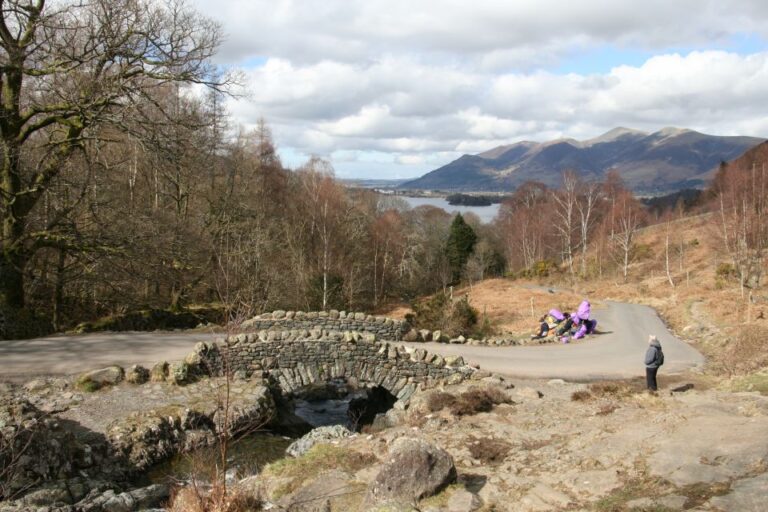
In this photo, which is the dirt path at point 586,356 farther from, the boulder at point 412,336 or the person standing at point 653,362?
the person standing at point 653,362

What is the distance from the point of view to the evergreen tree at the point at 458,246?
52.2m

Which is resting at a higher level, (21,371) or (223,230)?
(223,230)

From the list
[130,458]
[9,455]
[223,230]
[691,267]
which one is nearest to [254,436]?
[130,458]

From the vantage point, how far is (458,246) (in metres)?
52.7

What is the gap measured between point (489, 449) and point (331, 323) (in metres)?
9.51

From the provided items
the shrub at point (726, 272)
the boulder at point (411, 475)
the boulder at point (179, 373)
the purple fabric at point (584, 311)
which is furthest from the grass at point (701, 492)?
the shrub at point (726, 272)

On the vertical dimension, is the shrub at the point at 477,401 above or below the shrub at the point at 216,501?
below

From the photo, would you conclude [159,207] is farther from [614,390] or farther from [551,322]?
[614,390]

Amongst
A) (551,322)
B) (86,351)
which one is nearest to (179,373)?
(86,351)

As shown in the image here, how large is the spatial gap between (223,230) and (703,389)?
21.5 metres

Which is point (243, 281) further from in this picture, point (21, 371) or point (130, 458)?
point (130, 458)

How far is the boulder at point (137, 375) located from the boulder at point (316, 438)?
13.5 feet

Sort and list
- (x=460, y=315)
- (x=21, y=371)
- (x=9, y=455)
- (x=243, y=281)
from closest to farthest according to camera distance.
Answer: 1. (x=9, y=455)
2. (x=21, y=371)
3. (x=460, y=315)
4. (x=243, y=281)

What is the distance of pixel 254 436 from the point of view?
44.9ft
